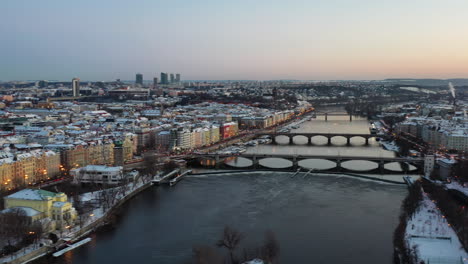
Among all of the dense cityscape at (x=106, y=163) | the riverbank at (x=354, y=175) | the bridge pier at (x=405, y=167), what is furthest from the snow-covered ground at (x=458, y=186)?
the bridge pier at (x=405, y=167)

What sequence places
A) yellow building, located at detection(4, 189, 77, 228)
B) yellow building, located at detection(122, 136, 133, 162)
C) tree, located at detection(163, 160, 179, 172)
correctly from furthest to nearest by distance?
yellow building, located at detection(122, 136, 133, 162)
tree, located at detection(163, 160, 179, 172)
yellow building, located at detection(4, 189, 77, 228)

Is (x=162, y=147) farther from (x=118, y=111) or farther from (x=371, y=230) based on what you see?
(x=118, y=111)

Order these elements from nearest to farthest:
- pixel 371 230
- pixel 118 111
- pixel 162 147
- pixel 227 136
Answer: pixel 371 230, pixel 162 147, pixel 227 136, pixel 118 111

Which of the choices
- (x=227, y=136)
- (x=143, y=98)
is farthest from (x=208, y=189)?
(x=143, y=98)

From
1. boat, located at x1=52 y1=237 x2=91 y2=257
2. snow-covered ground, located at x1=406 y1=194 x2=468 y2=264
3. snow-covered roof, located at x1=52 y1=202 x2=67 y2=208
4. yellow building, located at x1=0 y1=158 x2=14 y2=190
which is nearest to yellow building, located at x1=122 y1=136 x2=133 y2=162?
yellow building, located at x1=0 y1=158 x2=14 y2=190

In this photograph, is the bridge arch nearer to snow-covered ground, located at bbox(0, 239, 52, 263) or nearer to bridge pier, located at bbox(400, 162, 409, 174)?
bridge pier, located at bbox(400, 162, 409, 174)

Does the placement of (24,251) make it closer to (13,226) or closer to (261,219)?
(13,226)
